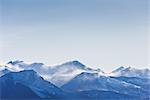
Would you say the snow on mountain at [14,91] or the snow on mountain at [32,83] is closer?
the snow on mountain at [14,91]

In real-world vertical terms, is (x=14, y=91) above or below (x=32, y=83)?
below

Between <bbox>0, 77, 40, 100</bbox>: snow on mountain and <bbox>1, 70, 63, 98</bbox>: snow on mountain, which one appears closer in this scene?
<bbox>0, 77, 40, 100</bbox>: snow on mountain

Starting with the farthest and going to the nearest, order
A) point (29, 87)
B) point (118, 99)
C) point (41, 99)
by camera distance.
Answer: point (118, 99) < point (29, 87) < point (41, 99)

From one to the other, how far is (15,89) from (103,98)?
46.4 meters

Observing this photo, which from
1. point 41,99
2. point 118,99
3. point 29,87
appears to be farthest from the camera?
point 118,99

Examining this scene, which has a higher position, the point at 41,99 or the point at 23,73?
the point at 23,73

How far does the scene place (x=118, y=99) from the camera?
19988 cm

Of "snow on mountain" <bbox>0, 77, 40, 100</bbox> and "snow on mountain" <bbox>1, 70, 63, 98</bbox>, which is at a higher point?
"snow on mountain" <bbox>1, 70, 63, 98</bbox>

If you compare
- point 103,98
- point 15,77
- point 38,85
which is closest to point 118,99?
point 103,98

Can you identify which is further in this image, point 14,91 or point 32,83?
point 32,83

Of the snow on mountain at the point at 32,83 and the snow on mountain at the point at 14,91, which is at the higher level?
the snow on mountain at the point at 32,83

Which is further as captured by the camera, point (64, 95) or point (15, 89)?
point (64, 95)

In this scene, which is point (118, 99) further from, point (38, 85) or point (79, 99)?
point (38, 85)

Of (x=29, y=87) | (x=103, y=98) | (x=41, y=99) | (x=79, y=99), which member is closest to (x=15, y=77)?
(x=29, y=87)
